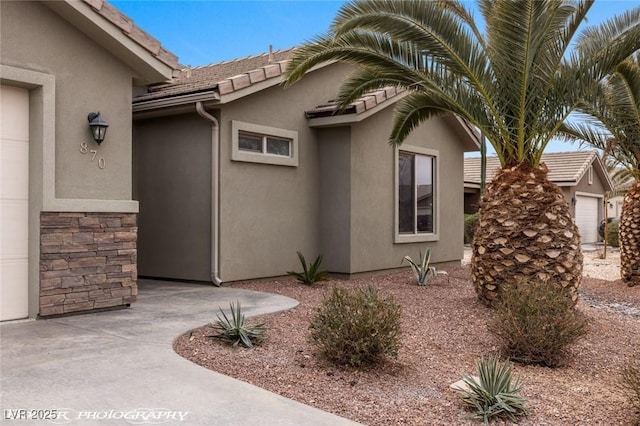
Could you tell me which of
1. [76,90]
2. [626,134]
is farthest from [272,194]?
[626,134]

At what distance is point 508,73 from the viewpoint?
316 inches

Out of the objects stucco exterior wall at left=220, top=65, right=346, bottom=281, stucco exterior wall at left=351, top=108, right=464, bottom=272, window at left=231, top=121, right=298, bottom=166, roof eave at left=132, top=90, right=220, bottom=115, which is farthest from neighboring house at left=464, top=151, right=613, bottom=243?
roof eave at left=132, top=90, right=220, bottom=115

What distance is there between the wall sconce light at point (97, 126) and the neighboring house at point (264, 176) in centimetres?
237

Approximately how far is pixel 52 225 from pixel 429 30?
18.4ft

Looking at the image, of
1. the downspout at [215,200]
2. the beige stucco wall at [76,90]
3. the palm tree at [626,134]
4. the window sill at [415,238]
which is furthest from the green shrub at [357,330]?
the palm tree at [626,134]

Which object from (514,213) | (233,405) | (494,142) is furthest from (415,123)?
(233,405)

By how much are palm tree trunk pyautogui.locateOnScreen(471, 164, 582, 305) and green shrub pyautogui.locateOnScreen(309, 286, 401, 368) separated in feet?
11.1

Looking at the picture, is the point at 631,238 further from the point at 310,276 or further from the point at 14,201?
the point at 14,201

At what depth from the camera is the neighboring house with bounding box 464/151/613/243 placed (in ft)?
86.8

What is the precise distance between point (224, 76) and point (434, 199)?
6.10m

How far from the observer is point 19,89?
6.70m

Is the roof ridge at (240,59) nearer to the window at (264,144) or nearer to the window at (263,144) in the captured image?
the window at (263,144)

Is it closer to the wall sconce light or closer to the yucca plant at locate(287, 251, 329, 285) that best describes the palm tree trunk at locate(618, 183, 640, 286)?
the yucca plant at locate(287, 251, 329, 285)

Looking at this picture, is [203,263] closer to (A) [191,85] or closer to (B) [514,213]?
(A) [191,85]
